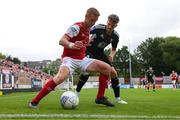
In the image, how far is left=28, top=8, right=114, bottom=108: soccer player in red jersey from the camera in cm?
938

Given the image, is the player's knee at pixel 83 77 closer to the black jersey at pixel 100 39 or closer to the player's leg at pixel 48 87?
the black jersey at pixel 100 39

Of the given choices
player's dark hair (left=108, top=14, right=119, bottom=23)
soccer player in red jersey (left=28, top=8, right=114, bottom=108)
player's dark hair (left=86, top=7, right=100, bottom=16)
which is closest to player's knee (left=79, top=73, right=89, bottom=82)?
soccer player in red jersey (left=28, top=8, right=114, bottom=108)

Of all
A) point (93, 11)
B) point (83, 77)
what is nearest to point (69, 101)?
point (93, 11)

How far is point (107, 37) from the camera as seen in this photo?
452 inches

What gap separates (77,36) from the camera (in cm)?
977

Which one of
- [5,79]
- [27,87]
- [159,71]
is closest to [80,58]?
[5,79]

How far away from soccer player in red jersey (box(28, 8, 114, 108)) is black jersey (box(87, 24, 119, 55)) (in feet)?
4.20

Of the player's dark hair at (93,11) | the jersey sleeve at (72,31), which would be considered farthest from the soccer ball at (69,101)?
the player's dark hair at (93,11)

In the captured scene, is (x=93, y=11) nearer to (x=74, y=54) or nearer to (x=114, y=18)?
(x=74, y=54)

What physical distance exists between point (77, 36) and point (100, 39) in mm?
1753

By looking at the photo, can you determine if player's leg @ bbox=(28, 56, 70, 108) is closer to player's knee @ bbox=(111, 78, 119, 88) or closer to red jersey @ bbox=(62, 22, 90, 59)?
red jersey @ bbox=(62, 22, 90, 59)

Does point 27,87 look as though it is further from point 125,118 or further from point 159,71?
point 159,71

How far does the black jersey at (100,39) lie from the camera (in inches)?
448

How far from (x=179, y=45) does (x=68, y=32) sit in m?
118
